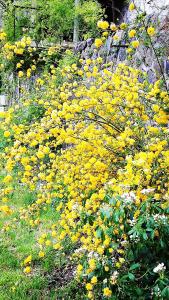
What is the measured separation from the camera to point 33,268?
3.87m

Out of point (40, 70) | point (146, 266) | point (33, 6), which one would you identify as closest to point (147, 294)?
point (146, 266)

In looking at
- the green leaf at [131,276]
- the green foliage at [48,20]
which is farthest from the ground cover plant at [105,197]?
the green foliage at [48,20]

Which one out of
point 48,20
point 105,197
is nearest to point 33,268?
point 105,197

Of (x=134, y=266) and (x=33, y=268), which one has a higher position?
(x=134, y=266)

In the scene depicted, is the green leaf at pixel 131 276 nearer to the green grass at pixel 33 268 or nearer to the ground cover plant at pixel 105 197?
the ground cover plant at pixel 105 197

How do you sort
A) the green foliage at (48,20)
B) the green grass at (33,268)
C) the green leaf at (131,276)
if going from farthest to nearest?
the green foliage at (48,20) < the green grass at (33,268) < the green leaf at (131,276)

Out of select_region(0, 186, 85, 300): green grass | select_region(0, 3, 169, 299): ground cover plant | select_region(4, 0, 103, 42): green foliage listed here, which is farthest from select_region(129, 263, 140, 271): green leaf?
select_region(4, 0, 103, 42): green foliage

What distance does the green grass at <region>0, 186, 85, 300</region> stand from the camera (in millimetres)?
3408

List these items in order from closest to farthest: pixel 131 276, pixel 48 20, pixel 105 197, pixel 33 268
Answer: pixel 131 276
pixel 105 197
pixel 33 268
pixel 48 20

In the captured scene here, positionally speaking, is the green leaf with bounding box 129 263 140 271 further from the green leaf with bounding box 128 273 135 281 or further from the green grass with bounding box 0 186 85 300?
the green grass with bounding box 0 186 85 300

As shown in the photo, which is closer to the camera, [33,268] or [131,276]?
[131,276]

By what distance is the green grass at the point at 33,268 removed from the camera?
341cm

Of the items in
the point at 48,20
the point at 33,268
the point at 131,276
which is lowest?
the point at 33,268

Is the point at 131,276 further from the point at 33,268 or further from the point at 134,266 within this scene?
the point at 33,268
